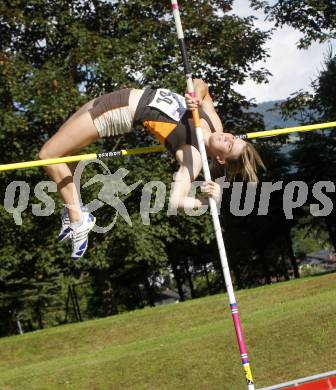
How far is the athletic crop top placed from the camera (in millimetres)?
6758

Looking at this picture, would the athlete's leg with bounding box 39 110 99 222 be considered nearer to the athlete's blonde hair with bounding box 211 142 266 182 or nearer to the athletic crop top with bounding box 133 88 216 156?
the athletic crop top with bounding box 133 88 216 156

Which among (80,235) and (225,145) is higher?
(225,145)

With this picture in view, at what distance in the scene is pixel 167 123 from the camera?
6.77 metres

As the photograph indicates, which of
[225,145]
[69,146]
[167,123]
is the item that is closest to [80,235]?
[69,146]

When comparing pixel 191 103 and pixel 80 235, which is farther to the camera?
pixel 80 235

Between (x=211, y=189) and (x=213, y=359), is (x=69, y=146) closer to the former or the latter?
(x=211, y=189)

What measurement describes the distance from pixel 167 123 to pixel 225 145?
59 centimetres

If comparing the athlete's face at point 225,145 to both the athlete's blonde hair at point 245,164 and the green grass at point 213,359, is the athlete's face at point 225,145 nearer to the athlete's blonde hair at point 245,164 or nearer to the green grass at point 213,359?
the athlete's blonde hair at point 245,164

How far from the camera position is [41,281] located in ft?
97.2

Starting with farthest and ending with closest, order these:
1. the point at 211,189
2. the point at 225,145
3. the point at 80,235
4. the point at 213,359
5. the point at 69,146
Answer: the point at 213,359
the point at 80,235
the point at 69,146
the point at 225,145
the point at 211,189

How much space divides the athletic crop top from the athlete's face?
18 cm

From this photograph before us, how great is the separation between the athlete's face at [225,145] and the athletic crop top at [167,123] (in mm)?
177

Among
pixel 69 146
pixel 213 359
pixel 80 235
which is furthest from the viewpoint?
pixel 213 359

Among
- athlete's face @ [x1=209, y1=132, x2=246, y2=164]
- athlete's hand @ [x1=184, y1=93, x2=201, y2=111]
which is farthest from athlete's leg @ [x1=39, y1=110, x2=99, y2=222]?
athlete's face @ [x1=209, y1=132, x2=246, y2=164]
